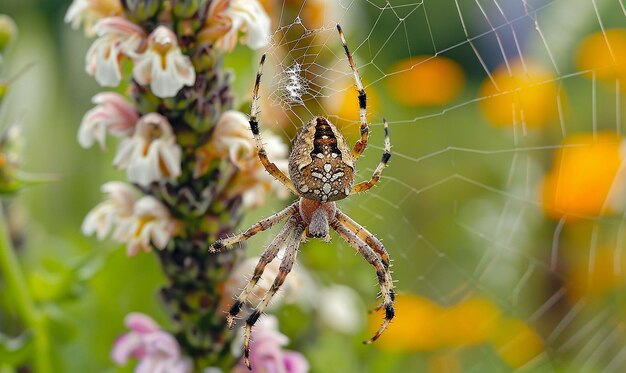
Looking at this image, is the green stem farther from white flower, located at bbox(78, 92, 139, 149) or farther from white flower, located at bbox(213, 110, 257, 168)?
white flower, located at bbox(213, 110, 257, 168)

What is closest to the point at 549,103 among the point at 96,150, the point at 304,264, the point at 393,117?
the point at 393,117

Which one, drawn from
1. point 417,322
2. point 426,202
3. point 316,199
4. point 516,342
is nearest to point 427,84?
point 426,202

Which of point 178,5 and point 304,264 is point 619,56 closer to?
point 304,264

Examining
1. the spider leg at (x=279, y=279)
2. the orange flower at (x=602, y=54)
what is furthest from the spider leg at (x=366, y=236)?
the orange flower at (x=602, y=54)

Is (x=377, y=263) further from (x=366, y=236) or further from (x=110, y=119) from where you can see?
(x=110, y=119)

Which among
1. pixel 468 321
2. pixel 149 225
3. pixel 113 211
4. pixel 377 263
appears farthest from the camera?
pixel 468 321

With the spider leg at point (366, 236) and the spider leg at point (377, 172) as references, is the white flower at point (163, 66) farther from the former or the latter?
the spider leg at point (366, 236)

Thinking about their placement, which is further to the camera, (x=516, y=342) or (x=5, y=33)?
(x=516, y=342)

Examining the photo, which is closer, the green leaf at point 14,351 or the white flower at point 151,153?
the white flower at point 151,153
